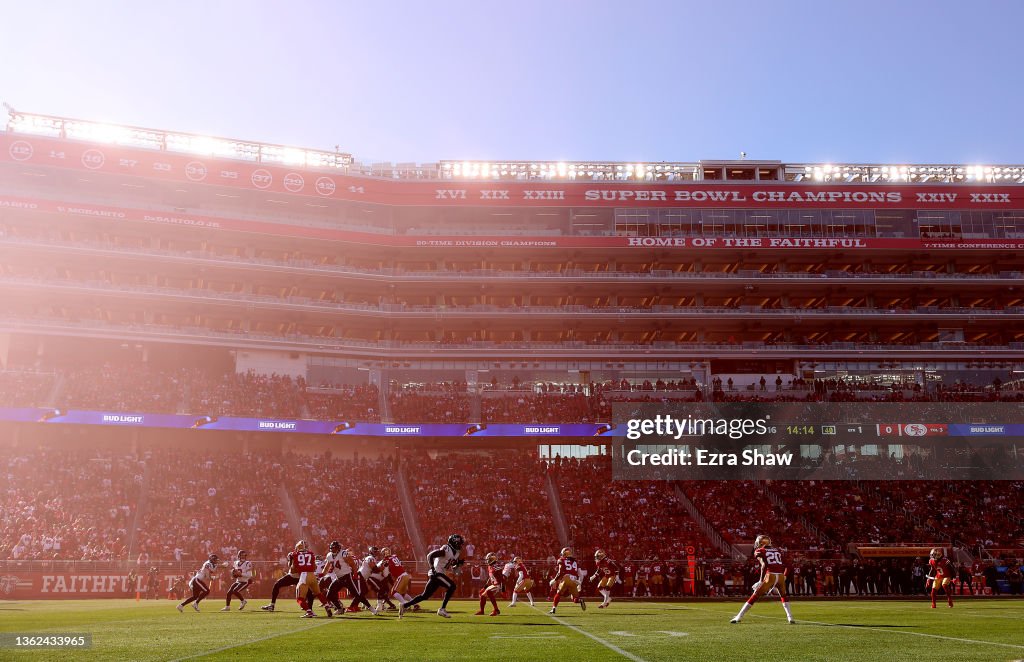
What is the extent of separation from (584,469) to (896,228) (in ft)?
102

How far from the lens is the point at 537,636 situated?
46.7ft

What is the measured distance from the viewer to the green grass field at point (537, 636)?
11.2 m

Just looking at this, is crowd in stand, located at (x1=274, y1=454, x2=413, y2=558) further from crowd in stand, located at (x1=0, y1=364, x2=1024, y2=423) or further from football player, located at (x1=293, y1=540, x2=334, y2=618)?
football player, located at (x1=293, y1=540, x2=334, y2=618)

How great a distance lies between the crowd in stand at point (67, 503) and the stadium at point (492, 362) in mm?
205

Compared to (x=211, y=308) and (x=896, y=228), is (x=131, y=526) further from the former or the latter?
(x=896, y=228)

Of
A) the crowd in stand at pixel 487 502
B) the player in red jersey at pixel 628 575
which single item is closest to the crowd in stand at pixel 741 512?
the player in red jersey at pixel 628 575

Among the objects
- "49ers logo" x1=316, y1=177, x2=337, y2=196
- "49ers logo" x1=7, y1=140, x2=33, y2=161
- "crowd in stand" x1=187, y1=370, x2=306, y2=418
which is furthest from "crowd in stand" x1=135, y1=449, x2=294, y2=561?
"49ers logo" x1=7, y1=140, x2=33, y2=161

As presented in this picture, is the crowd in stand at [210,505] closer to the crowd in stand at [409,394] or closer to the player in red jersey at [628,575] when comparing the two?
the crowd in stand at [409,394]

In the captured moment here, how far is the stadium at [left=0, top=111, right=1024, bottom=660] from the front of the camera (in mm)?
39531

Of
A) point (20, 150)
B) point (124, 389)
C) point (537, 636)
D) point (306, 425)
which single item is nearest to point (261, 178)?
point (20, 150)

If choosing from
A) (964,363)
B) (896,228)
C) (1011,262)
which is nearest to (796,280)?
(896,228)

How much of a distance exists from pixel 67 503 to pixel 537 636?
3247cm

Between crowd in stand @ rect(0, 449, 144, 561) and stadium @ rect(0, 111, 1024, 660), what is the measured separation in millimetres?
205

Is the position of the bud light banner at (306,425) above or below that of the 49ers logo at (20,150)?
below
